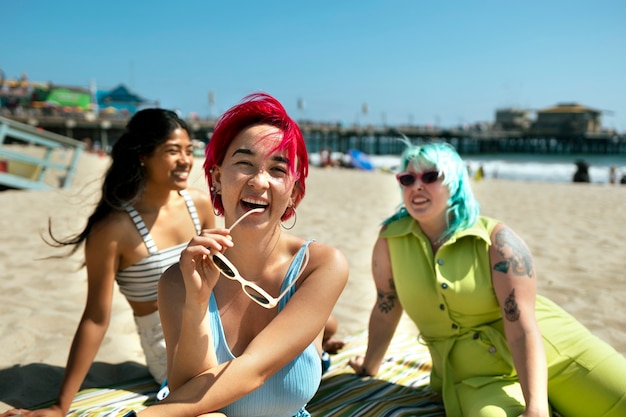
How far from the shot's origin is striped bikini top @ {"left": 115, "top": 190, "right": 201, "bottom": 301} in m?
2.37

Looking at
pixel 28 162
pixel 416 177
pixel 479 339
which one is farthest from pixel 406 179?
pixel 28 162

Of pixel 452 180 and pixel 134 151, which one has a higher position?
pixel 134 151

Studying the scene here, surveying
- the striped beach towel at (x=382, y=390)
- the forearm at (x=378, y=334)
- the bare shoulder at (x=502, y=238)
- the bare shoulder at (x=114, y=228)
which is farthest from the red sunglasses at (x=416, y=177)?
the bare shoulder at (x=114, y=228)

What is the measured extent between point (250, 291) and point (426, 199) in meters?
0.97

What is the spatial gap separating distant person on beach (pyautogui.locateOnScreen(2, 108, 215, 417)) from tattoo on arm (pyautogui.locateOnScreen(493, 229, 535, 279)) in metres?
1.52

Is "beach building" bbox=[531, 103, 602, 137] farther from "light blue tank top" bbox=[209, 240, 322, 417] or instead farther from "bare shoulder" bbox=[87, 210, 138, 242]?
"light blue tank top" bbox=[209, 240, 322, 417]

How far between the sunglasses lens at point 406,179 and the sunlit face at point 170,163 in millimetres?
1073

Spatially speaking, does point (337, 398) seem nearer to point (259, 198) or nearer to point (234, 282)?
point (234, 282)

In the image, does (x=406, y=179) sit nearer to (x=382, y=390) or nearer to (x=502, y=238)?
(x=502, y=238)

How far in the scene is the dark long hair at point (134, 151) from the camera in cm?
240

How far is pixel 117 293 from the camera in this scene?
14.6 feet

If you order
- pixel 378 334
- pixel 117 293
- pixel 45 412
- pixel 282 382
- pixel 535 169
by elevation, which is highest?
pixel 282 382

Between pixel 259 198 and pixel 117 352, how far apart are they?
7.33 ft

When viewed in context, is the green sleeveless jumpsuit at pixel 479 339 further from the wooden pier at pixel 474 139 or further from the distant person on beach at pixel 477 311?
the wooden pier at pixel 474 139
